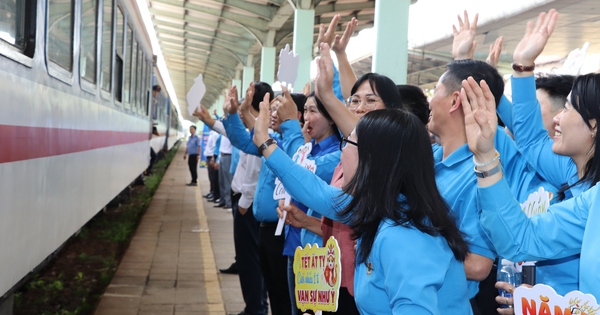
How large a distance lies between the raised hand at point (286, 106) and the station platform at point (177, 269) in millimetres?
2544

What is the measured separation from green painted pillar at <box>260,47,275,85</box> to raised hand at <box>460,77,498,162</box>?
1610cm

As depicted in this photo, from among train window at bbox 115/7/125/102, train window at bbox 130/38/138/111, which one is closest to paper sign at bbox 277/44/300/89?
train window at bbox 115/7/125/102

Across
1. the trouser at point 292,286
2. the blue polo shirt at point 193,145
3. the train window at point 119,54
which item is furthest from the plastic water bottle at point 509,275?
the blue polo shirt at point 193,145

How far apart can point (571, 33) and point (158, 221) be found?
730 centimetres

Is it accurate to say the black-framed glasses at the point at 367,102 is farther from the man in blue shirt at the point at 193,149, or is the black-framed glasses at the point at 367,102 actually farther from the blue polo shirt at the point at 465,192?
the man in blue shirt at the point at 193,149

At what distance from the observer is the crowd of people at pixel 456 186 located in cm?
215

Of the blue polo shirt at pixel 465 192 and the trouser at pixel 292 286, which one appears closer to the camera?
the blue polo shirt at pixel 465 192

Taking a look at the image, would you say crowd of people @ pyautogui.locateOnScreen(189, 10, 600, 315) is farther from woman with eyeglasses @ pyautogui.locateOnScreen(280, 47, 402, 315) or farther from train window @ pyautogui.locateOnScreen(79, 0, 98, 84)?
train window @ pyautogui.locateOnScreen(79, 0, 98, 84)

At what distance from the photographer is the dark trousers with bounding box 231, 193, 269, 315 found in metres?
5.56

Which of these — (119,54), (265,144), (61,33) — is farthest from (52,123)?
(119,54)

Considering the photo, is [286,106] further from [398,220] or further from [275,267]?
[398,220]

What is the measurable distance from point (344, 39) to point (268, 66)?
14807 mm

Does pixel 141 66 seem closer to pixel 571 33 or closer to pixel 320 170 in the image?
pixel 571 33

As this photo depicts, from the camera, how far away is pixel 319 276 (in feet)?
9.75
